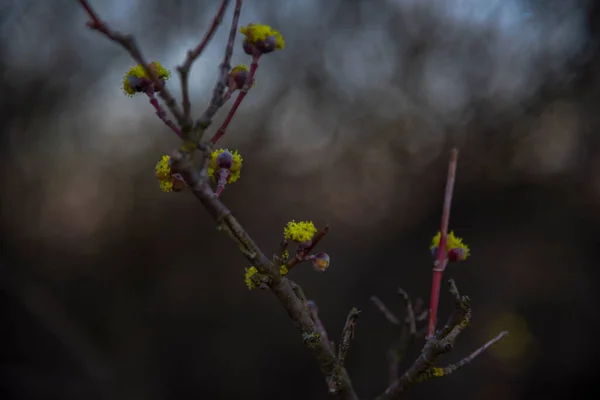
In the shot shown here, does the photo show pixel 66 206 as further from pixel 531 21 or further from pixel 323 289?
pixel 531 21

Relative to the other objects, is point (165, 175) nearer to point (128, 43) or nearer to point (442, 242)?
point (128, 43)

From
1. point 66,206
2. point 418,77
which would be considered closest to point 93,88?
point 66,206

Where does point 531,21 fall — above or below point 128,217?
below

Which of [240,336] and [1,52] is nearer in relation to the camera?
[1,52]

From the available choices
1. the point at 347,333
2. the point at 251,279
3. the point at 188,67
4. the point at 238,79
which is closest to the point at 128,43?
the point at 188,67

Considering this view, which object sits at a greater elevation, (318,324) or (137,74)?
(137,74)
